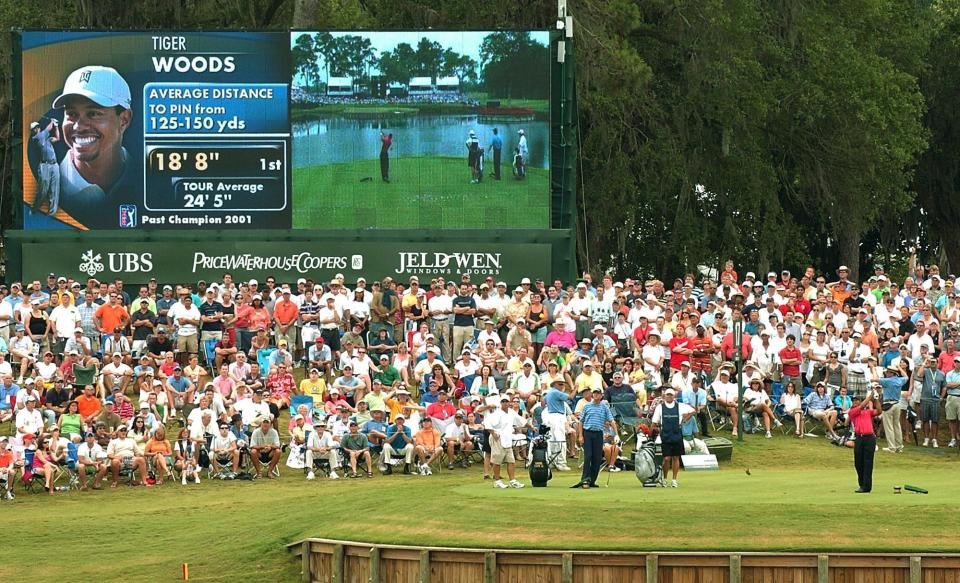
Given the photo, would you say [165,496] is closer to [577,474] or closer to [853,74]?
[577,474]

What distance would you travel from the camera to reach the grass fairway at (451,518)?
21.8 metres

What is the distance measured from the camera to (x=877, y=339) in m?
32.5

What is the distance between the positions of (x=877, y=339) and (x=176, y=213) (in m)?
14.2

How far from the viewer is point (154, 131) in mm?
36531

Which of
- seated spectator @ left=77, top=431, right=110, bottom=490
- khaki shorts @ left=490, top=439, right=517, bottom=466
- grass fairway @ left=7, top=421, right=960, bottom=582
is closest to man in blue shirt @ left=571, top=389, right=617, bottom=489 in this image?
grass fairway @ left=7, top=421, right=960, bottom=582

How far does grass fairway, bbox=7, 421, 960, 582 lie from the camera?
21.8 meters

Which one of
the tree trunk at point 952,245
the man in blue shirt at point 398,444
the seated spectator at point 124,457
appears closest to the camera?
the seated spectator at point 124,457

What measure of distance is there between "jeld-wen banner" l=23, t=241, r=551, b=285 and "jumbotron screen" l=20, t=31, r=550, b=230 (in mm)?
486

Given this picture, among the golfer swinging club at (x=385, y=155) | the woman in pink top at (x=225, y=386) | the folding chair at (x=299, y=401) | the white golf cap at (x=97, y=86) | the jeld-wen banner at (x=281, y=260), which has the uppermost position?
the white golf cap at (x=97, y=86)

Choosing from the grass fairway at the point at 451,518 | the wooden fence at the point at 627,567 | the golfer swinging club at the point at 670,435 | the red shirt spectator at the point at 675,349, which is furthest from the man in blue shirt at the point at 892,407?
the wooden fence at the point at 627,567

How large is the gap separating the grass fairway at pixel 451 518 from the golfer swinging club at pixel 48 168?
10058 mm

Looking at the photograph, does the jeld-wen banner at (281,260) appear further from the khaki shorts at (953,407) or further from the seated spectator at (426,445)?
the khaki shorts at (953,407)

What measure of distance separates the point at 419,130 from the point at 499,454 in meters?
11.8

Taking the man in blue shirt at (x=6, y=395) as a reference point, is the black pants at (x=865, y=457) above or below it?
below
